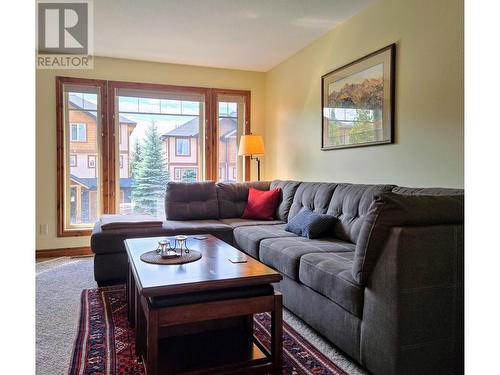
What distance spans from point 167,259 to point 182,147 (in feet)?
10.4

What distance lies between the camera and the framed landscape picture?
289 centimetres

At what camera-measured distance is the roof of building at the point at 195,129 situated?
4887mm

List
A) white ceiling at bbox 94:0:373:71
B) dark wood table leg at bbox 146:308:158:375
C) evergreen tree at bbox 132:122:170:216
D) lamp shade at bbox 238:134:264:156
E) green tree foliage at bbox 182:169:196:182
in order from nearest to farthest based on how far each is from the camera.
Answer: dark wood table leg at bbox 146:308:158:375, white ceiling at bbox 94:0:373:71, lamp shade at bbox 238:134:264:156, evergreen tree at bbox 132:122:170:216, green tree foliage at bbox 182:169:196:182

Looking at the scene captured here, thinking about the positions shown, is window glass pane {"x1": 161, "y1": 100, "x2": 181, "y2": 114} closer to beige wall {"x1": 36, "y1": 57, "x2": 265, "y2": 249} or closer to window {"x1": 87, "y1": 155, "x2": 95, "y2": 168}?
beige wall {"x1": 36, "y1": 57, "x2": 265, "y2": 249}

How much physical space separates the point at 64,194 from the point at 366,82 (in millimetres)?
3679

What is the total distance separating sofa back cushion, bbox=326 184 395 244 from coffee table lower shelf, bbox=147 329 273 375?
1.24m

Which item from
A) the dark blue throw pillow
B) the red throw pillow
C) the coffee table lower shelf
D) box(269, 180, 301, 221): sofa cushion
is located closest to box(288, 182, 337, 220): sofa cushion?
box(269, 180, 301, 221): sofa cushion

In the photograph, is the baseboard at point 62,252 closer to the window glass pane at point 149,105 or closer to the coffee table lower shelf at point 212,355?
the window glass pane at point 149,105

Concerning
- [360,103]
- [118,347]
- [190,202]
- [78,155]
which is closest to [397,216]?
[118,347]

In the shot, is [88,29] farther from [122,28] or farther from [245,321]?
[245,321]

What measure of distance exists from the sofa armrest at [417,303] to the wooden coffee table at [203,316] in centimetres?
46

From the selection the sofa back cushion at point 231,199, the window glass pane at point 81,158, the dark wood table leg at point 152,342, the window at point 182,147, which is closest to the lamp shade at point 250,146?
the sofa back cushion at point 231,199

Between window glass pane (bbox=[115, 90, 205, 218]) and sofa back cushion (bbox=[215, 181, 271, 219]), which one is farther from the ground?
window glass pane (bbox=[115, 90, 205, 218])
